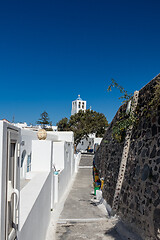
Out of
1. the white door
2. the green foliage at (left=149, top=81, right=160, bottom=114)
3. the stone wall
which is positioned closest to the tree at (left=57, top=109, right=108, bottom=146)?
the stone wall

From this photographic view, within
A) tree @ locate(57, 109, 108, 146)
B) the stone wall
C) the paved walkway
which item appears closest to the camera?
the stone wall

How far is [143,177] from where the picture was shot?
5.45 meters

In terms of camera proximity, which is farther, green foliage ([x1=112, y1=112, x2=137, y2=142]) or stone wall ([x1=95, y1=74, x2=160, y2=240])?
green foliage ([x1=112, y1=112, x2=137, y2=142])

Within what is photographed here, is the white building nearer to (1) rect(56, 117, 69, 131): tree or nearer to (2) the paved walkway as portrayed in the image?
(2) the paved walkway

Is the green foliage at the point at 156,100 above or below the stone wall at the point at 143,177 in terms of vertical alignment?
above

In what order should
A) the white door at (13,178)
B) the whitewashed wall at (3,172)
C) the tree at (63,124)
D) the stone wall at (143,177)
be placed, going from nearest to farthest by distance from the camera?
the whitewashed wall at (3,172) < the white door at (13,178) < the stone wall at (143,177) < the tree at (63,124)

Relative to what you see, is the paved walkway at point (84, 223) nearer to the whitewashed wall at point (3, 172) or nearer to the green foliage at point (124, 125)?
the green foliage at point (124, 125)

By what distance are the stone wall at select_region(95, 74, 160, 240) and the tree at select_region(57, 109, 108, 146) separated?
27886 mm

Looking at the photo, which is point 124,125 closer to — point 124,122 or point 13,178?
point 124,122

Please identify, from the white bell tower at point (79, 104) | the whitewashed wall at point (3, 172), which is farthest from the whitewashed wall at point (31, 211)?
the white bell tower at point (79, 104)

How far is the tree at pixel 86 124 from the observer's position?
34.9 m

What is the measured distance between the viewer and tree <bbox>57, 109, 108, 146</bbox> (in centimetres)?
3494

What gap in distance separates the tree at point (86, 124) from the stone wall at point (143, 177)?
27886 millimetres

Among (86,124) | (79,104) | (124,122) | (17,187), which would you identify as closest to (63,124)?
(86,124)
